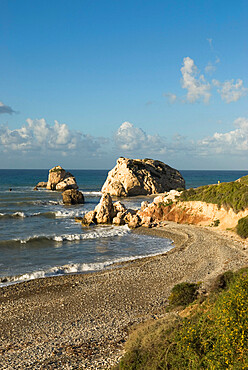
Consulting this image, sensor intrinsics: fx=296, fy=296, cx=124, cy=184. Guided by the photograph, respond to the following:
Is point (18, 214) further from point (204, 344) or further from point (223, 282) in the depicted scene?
point (204, 344)

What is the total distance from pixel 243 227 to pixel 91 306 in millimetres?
18791

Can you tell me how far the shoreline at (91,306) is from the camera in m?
11.0

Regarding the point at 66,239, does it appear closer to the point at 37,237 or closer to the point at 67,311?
the point at 37,237

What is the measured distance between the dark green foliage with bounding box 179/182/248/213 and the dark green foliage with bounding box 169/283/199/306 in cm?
1877

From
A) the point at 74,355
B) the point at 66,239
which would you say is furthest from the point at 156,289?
the point at 66,239

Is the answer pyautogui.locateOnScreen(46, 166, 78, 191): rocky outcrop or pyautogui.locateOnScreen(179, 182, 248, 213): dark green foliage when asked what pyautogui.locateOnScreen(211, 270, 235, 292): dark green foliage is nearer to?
pyautogui.locateOnScreen(179, 182, 248, 213): dark green foliage

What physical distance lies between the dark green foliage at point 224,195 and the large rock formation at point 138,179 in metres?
38.6

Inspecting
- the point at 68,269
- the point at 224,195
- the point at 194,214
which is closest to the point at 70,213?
the point at 194,214

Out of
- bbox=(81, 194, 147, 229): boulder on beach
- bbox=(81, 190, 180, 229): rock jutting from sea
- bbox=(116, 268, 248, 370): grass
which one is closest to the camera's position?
bbox=(116, 268, 248, 370): grass

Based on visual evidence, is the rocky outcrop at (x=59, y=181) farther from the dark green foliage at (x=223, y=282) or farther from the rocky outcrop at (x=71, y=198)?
the dark green foliage at (x=223, y=282)

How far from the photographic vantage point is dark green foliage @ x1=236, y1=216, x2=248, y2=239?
28.3 meters

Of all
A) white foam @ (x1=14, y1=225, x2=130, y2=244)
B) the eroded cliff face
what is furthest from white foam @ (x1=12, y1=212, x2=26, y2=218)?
the eroded cliff face

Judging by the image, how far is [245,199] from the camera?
3147 centimetres

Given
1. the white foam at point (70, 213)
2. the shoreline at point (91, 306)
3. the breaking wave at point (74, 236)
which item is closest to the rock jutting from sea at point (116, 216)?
the breaking wave at point (74, 236)
